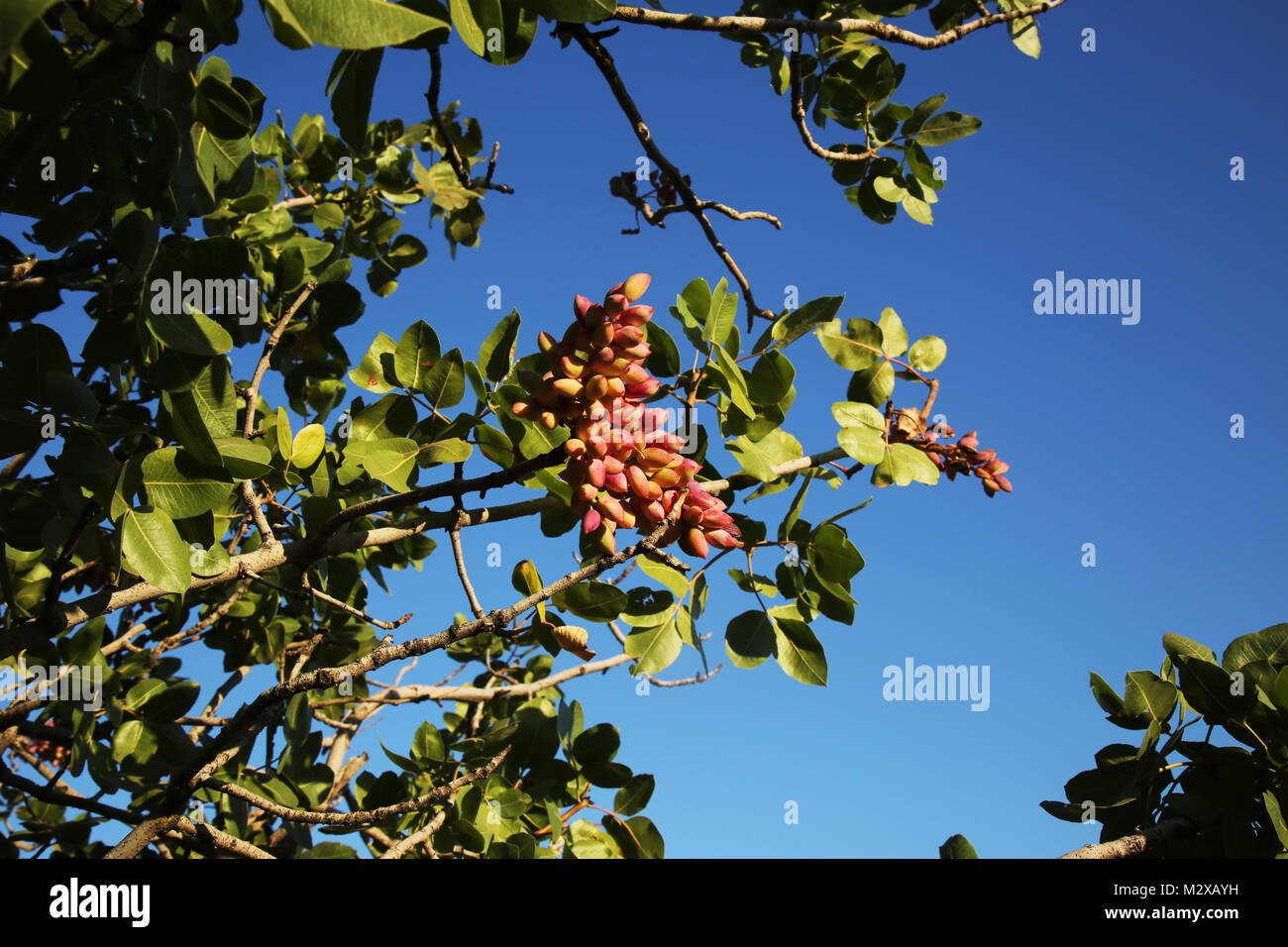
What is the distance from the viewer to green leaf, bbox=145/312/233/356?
997 millimetres

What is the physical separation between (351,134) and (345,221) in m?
1.93

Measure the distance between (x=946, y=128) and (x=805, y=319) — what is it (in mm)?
953

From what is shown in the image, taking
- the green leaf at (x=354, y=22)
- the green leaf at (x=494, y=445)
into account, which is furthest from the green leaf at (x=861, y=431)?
the green leaf at (x=354, y=22)

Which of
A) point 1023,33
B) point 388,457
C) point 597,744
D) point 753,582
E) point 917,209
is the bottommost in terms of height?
point 597,744

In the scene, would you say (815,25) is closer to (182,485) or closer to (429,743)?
(182,485)

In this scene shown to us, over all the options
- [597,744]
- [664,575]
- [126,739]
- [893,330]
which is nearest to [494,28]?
[664,575]

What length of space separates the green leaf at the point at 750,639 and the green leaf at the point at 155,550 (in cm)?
88

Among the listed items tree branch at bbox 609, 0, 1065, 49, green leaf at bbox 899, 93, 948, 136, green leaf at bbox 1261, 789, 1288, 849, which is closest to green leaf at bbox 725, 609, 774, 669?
green leaf at bbox 1261, 789, 1288, 849

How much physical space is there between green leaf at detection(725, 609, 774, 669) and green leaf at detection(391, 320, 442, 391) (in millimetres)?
706

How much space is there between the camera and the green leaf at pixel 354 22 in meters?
0.63

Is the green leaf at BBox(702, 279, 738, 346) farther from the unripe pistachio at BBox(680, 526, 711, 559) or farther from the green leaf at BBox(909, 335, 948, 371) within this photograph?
the green leaf at BBox(909, 335, 948, 371)

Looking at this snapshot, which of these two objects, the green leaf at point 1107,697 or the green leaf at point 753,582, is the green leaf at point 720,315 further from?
the green leaf at point 1107,697

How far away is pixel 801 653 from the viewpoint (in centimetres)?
150
